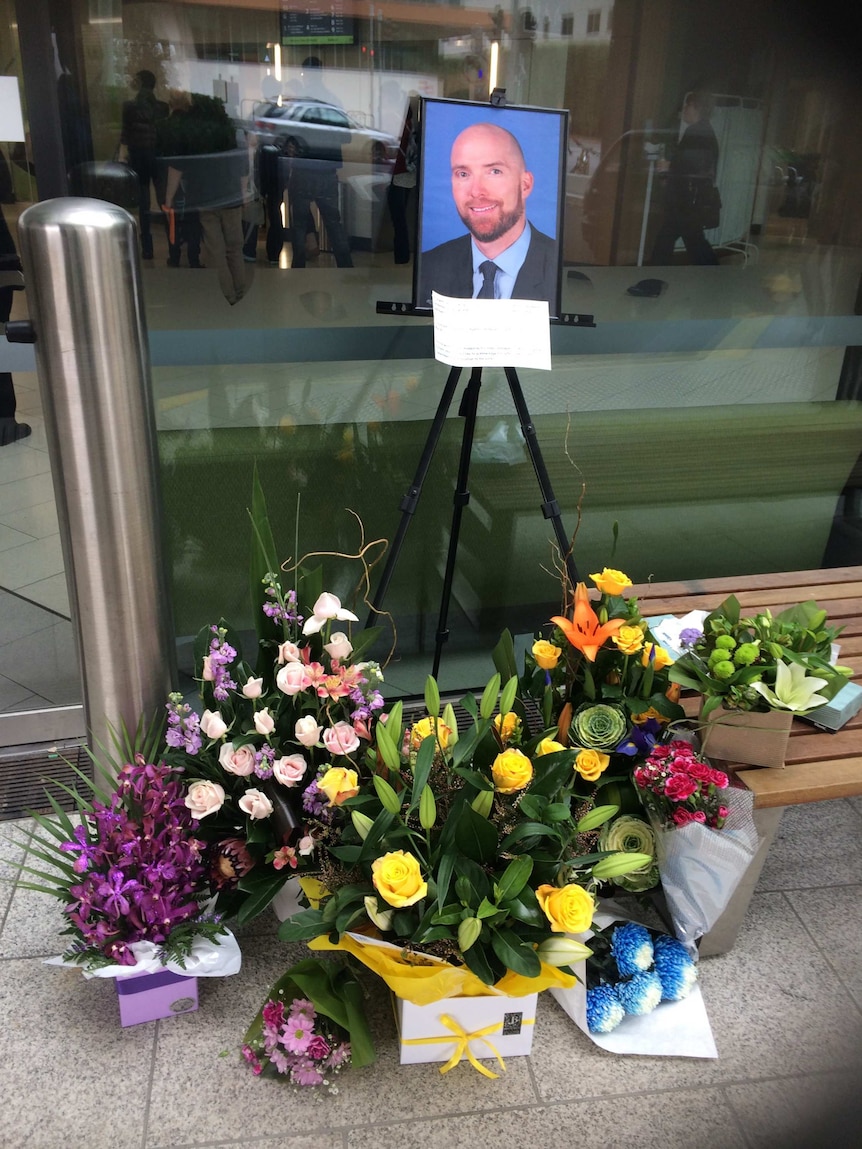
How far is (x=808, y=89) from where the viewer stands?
10.3 ft

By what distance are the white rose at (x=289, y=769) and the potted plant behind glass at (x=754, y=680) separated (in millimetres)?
807

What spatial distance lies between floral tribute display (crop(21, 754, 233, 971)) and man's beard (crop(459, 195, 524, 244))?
163 centimetres

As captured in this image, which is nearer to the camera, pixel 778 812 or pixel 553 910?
pixel 553 910

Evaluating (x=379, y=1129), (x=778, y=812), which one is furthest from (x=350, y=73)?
(x=379, y=1129)

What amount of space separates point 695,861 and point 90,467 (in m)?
1.46

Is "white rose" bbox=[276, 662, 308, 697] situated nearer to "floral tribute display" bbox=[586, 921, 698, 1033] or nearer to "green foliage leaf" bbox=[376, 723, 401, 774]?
"green foliage leaf" bbox=[376, 723, 401, 774]

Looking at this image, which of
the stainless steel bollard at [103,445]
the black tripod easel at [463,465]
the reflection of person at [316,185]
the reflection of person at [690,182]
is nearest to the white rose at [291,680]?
the stainless steel bollard at [103,445]

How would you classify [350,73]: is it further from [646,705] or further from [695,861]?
[695,861]

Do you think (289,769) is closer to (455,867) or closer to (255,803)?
(255,803)

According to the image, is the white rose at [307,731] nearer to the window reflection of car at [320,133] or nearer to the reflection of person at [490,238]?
the reflection of person at [490,238]

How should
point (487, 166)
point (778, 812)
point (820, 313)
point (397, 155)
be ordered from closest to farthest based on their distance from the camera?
point (778, 812)
point (487, 166)
point (397, 155)
point (820, 313)

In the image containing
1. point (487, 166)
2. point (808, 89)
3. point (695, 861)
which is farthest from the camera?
point (808, 89)

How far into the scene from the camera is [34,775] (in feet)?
8.88

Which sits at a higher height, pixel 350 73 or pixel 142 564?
pixel 350 73
